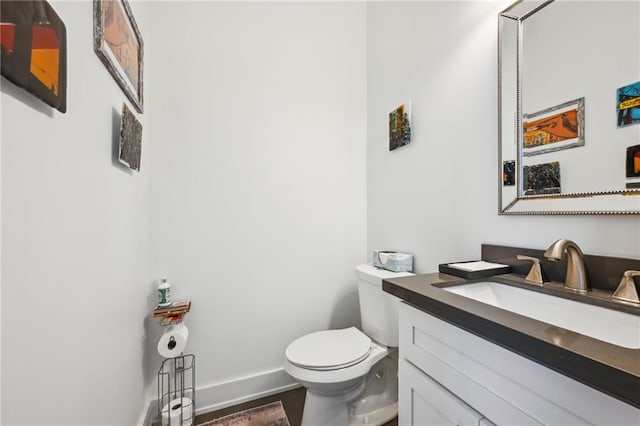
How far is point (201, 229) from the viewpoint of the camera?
149 centimetres

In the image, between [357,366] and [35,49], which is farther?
[357,366]

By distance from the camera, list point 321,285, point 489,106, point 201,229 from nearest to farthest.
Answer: point 489,106, point 201,229, point 321,285

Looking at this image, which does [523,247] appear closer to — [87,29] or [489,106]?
[489,106]

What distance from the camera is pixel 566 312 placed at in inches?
30.0

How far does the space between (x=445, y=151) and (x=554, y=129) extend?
1.45 ft

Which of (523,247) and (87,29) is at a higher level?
(87,29)

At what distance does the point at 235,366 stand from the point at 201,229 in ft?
2.79

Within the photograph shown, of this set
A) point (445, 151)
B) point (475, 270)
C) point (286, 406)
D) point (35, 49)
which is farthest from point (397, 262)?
point (35, 49)

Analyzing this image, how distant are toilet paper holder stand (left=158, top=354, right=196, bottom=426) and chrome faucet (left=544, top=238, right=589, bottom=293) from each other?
170cm

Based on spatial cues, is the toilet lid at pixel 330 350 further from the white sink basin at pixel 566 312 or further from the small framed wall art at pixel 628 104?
the small framed wall art at pixel 628 104

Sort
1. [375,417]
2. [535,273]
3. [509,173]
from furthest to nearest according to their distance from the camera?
[375,417] → [509,173] → [535,273]

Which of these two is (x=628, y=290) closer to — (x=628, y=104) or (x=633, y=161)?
(x=633, y=161)

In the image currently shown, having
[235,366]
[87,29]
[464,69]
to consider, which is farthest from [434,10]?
[235,366]

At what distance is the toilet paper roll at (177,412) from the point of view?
1271mm
